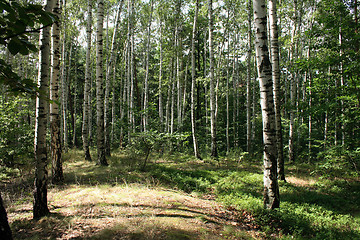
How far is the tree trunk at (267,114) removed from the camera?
454 centimetres

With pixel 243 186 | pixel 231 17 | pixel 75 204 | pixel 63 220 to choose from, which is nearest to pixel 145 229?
pixel 63 220

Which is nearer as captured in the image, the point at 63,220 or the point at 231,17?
the point at 63,220

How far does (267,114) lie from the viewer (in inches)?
183

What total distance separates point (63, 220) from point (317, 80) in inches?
358

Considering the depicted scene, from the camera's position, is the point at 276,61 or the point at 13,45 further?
the point at 276,61

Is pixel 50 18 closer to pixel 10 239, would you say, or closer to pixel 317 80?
pixel 10 239

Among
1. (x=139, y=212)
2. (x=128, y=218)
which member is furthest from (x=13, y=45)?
(x=139, y=212)

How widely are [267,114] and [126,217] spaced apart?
3716mm

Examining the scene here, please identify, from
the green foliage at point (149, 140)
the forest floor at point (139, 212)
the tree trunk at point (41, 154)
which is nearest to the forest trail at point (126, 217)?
the forest floor at point (139, 212)

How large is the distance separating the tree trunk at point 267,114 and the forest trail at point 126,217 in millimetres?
823

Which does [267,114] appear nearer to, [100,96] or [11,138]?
[100,96]

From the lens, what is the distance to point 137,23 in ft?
61.7

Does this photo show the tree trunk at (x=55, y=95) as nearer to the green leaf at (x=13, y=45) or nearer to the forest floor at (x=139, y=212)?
the forest floor at (x=139, y=212)

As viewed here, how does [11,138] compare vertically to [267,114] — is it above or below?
below
